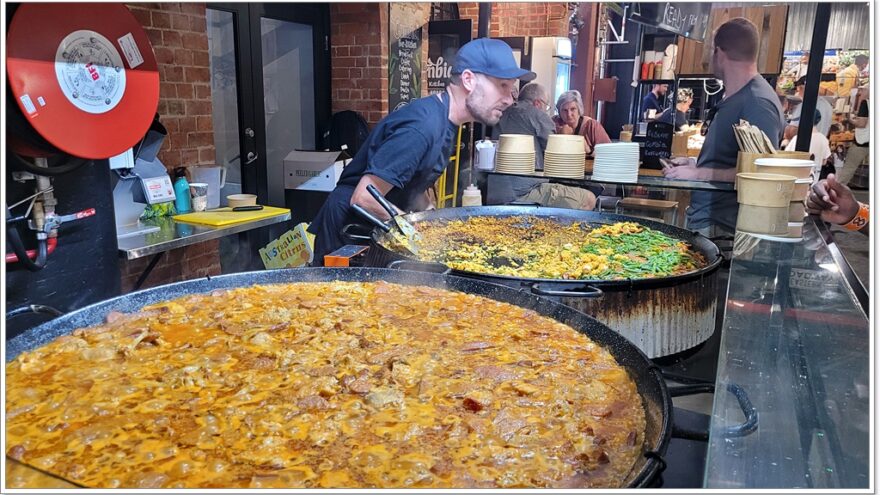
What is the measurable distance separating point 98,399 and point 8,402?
8.4 inches

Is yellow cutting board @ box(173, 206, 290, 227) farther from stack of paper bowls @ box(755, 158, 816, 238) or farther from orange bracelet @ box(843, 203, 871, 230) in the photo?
orange bracelet @ box(843, 203, 871, 230)

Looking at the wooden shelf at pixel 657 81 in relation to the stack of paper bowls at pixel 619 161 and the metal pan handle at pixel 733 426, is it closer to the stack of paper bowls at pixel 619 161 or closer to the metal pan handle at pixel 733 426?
the stack of paper bowls at pixel 619 161

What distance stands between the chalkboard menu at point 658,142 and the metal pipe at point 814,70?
408 centimetres

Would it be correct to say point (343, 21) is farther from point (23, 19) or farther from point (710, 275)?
point (710, 275)

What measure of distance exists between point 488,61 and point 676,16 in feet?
4.79

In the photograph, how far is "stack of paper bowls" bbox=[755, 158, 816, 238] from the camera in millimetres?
2803

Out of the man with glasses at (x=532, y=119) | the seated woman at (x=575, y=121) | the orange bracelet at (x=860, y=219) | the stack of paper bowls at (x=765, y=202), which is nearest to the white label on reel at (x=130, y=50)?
the stack of paper bowls at (x=765, y=202)

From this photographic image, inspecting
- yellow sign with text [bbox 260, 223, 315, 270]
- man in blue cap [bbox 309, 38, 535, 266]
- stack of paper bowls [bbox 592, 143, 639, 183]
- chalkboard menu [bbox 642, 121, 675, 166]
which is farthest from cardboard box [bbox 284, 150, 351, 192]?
chalkboard menu [bbox 642, 121, 675, 166]

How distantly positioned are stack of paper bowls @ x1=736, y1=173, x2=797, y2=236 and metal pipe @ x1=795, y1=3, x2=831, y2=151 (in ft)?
4.51

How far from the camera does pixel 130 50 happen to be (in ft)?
8.52

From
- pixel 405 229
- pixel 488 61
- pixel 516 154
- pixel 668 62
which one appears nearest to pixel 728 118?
pixel 516 154

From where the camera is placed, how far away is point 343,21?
6.61 m

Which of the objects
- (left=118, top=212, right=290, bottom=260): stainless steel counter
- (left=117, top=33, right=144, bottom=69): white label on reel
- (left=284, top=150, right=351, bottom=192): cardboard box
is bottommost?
(left=118, top=212, right=290, bottom=260): stainless steel counter

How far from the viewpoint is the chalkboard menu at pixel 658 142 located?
25.9ft
